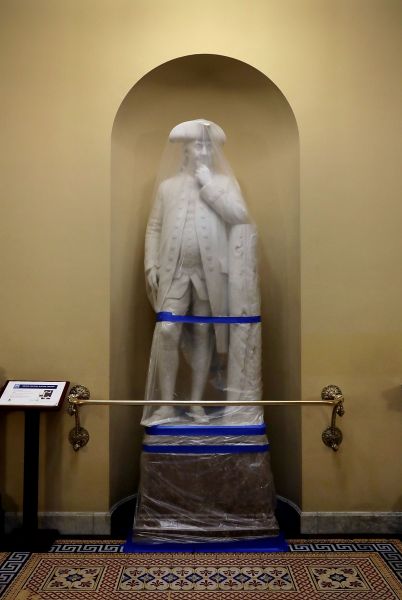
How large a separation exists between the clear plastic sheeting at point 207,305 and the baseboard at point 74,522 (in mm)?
662

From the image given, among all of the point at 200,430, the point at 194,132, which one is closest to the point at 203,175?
the point at 194,132

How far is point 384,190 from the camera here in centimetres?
361

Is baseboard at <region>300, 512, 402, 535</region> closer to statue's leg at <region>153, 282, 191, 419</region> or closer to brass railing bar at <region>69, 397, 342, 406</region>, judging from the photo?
brass railing bar at <region>69, 397, 342, 406</region>

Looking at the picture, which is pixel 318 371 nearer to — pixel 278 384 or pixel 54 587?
pixel 278 384

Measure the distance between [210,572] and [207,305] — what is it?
57.3 inches

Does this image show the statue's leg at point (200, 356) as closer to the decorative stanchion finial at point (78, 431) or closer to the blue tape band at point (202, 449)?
the blue tape band at point (202, 449)

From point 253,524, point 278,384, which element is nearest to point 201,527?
point 253,524

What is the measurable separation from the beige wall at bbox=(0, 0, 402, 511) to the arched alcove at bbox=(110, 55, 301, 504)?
0.37ft

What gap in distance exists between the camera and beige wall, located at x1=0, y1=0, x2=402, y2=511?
3566 mm

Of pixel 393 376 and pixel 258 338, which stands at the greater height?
pixel 258 338

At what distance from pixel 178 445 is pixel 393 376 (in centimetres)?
135

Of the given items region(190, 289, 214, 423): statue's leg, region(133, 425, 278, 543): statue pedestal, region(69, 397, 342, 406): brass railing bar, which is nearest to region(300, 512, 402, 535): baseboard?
region(133, 425, 278, 543): statue pedestal

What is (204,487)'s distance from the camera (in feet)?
11.0

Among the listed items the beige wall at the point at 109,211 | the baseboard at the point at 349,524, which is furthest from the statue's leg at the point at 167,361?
the baseboard at the point at 349,524
